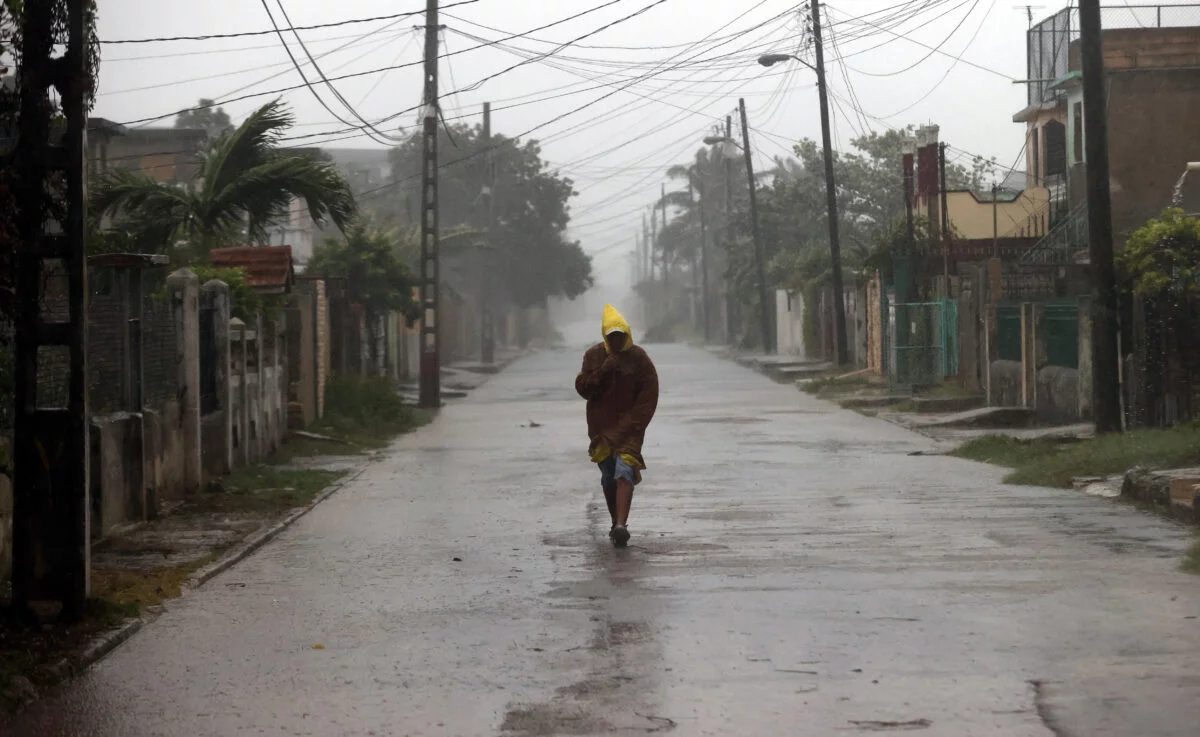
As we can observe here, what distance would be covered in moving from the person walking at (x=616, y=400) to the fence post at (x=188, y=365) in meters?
5.49

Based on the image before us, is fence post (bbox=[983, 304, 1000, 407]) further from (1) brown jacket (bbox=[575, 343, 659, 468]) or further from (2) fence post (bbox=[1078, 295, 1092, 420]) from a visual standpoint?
(1) brown jacket (bbox=[575, 343, 659, 468])

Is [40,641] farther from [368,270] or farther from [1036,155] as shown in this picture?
[1036,155]

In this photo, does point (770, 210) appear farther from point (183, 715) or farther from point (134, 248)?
point (183, 715)

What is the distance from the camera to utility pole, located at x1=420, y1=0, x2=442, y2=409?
31.8m

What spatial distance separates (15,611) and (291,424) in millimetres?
15439

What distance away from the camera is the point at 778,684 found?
709 centimetres

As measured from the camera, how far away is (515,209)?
80.9m

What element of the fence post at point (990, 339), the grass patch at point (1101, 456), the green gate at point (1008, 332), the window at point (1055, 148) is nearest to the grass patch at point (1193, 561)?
the grass patch at point (1101, 456)

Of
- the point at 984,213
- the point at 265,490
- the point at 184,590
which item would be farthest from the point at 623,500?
the point at 984,213

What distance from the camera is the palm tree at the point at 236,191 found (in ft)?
72.1

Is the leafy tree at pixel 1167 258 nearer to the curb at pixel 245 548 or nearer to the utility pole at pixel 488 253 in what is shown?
the curb at pixel 245 548

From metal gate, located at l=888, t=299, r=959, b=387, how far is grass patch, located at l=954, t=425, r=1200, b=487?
13537 mm

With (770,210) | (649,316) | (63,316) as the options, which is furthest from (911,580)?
(649,316)

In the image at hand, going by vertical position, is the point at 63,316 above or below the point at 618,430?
above
